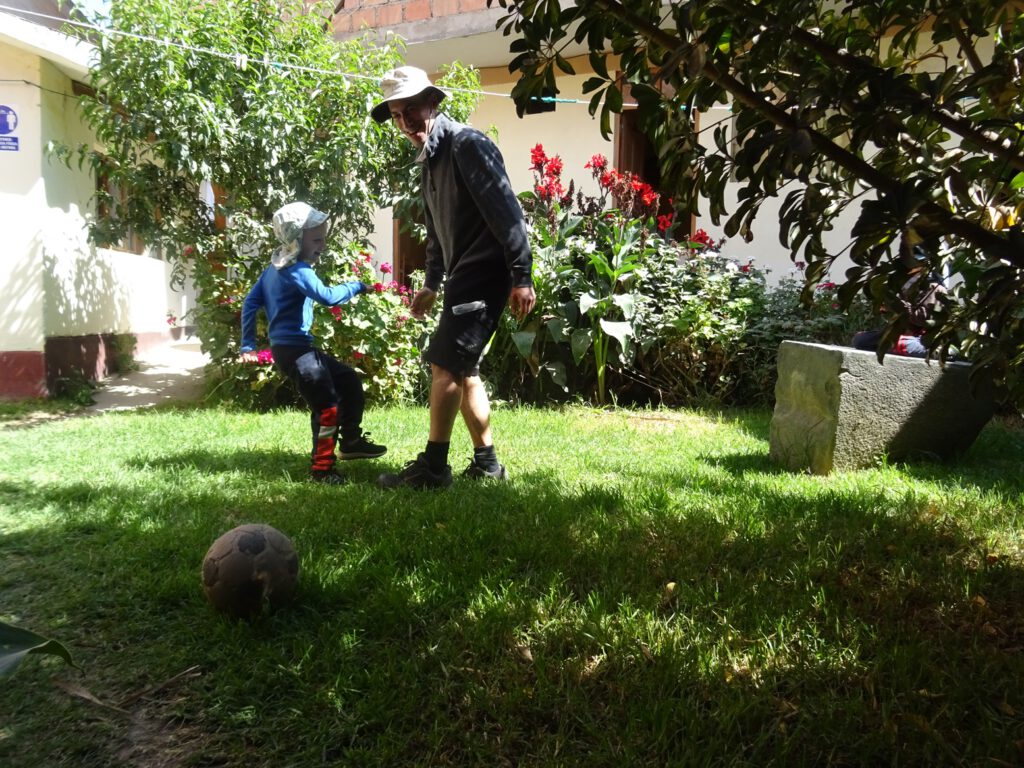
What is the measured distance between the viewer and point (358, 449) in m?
4.41

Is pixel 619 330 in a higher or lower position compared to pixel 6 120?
lower

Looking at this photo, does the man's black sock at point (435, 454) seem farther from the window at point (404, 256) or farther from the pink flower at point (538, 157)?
the window at point (404, 256)

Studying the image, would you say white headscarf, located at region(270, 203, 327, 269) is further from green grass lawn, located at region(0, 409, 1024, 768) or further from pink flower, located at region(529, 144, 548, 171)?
pink flower, located at region(529, 144, 548, 171)

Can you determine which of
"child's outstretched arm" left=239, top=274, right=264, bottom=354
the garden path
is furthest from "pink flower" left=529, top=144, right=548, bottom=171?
the garden path

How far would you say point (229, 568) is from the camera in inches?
94.0

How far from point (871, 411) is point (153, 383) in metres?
7.18

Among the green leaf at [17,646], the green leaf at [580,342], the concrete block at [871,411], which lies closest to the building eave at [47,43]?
the green leaf at [580,342]

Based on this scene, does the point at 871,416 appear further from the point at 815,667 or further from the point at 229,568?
the point at 229,568

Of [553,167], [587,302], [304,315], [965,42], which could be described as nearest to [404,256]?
[553,167]

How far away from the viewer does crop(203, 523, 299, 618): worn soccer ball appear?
2377mm

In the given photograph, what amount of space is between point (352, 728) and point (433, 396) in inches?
80.3

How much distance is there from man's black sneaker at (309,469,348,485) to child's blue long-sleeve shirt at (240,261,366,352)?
27.7 inches

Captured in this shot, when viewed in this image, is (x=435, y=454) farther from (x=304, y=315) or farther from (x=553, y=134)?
(x=553, y=134)

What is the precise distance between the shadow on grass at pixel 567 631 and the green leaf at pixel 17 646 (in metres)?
0.75
